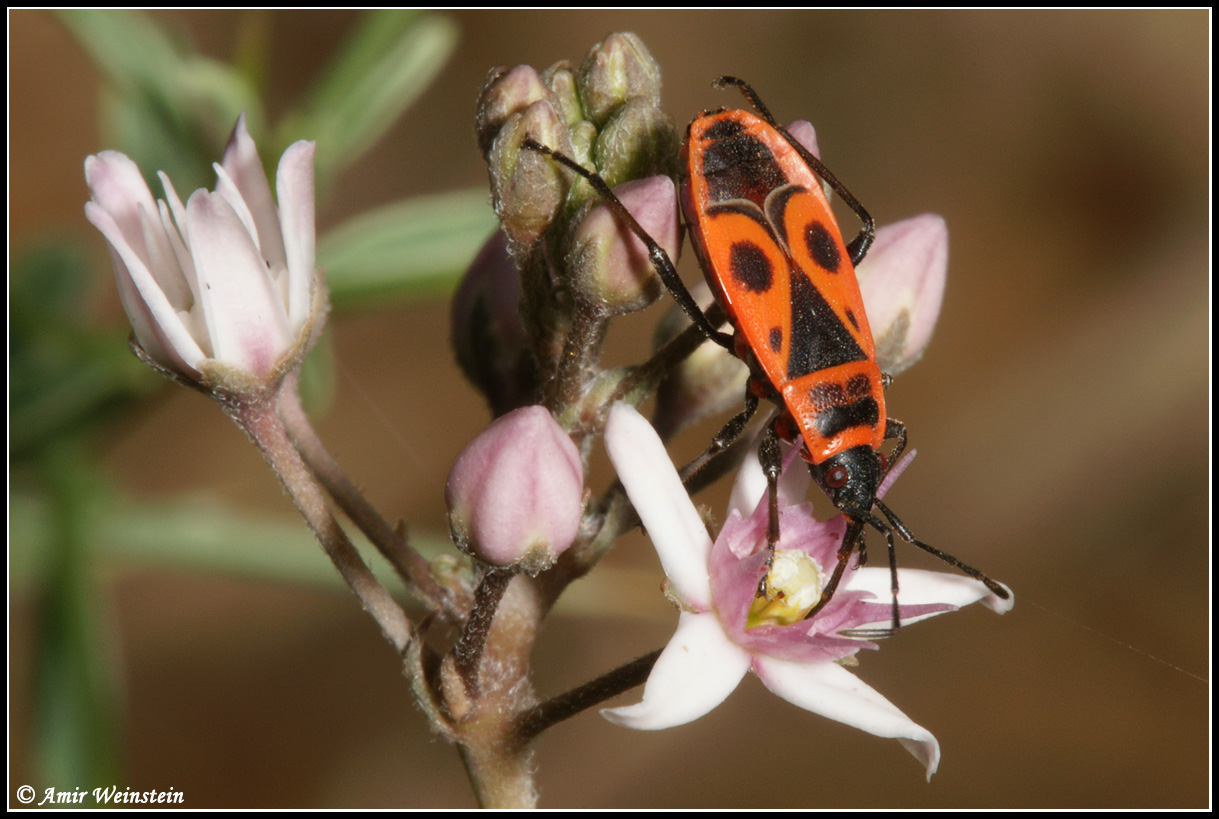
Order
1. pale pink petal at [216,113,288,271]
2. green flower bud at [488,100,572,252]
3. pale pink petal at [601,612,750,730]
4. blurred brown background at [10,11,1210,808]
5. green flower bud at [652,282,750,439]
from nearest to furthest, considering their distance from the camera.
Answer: pale pink petal at [601,612,750,730]
green flower bud at [488,100,572,252]
pale pink petal at [216,113,288,271]
green flower bud at [652,282,750,439]
blurred brown background at [10,11,1210,808]

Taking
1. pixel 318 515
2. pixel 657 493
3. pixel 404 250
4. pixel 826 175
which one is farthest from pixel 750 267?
pixel 404 250

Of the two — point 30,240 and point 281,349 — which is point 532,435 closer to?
point 281,349

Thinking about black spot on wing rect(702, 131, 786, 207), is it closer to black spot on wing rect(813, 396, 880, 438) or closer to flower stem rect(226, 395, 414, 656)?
black spot on wing rect(813, 396, 880, 438)

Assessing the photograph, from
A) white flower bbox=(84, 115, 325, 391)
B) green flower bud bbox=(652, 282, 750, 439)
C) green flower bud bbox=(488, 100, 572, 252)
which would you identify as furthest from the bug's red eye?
white flower bbox=(84, 115, 325, 391)

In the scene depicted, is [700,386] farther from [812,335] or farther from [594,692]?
[594,692]

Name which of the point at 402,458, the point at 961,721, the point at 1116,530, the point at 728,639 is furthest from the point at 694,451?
the point at 728,639

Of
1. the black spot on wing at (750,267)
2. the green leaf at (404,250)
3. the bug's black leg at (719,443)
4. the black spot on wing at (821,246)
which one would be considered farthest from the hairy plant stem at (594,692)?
the green leaf at (404,250)
